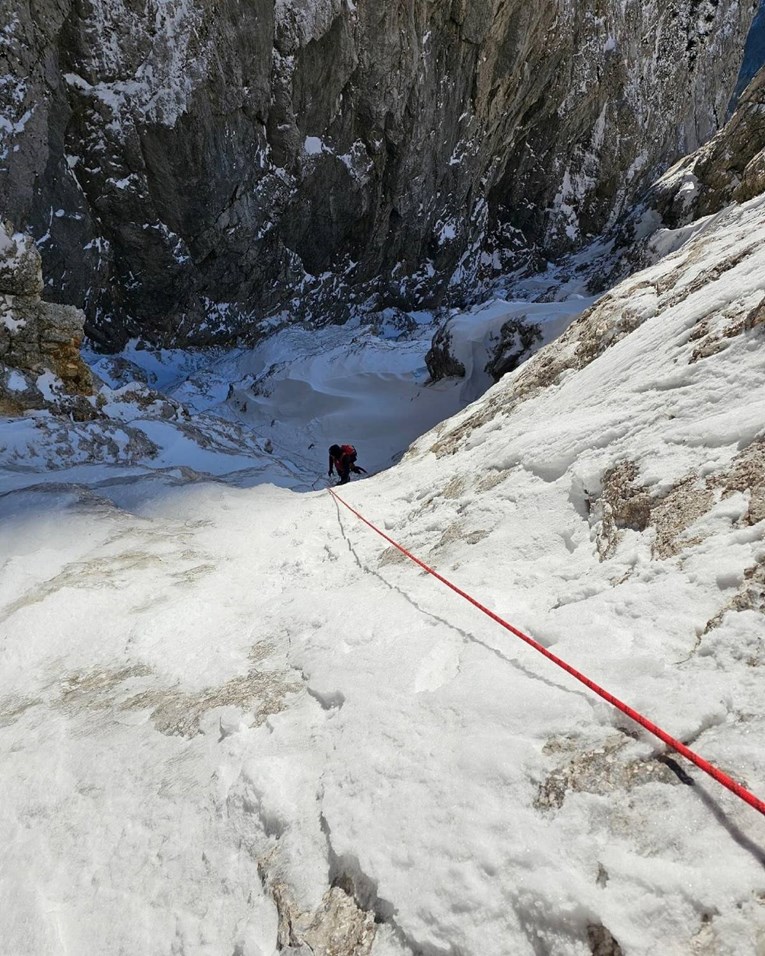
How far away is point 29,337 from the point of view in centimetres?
1191

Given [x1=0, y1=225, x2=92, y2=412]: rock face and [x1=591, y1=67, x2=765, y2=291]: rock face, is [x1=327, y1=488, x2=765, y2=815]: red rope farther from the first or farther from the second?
[x1=0, y1=225, x2=92, y2=412]: rock face

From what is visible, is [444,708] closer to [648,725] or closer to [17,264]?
[648,725]

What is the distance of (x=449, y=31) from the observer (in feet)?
76.0

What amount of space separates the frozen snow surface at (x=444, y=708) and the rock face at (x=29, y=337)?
307 inches

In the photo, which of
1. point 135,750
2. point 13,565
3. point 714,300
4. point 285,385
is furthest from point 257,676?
point 285,385

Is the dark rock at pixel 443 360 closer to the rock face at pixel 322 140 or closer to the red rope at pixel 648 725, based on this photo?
the red rope at pixel 648 725

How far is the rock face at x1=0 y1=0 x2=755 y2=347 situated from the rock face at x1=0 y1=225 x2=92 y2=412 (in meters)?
8.37

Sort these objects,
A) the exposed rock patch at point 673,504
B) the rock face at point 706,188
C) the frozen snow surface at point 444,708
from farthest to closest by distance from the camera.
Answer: the rock face at point 706,188 < the exposed rock patch at point 673,504 < the frozen snow surface at point 444,708

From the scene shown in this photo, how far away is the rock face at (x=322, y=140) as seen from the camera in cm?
1806

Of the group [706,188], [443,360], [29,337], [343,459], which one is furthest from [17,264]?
[706,188]

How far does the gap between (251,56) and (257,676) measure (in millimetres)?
24393

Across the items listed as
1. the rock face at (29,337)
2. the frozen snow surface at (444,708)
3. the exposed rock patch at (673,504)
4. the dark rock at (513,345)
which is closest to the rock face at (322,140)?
the rock face at (29,337)

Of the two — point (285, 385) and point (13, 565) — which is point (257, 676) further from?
point (285, 385)

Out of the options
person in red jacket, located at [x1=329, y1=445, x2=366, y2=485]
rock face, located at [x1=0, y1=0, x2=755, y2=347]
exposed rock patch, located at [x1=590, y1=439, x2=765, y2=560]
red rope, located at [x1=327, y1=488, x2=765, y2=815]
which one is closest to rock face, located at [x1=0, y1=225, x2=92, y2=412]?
person in red jacket, located at [x1=329, y1=445, x2=366, y2=485]
